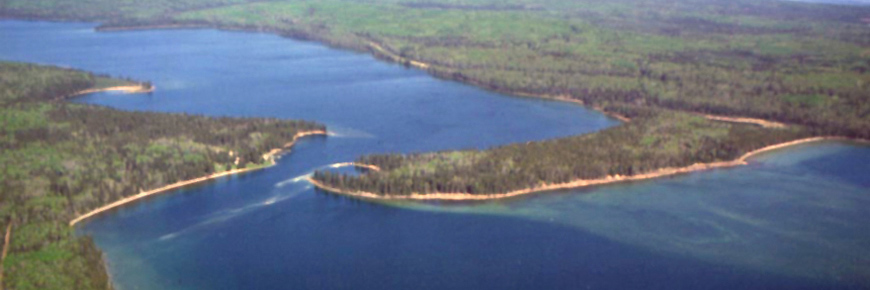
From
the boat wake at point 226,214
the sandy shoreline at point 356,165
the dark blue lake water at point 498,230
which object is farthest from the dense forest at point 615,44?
the boat wake at point 226,214

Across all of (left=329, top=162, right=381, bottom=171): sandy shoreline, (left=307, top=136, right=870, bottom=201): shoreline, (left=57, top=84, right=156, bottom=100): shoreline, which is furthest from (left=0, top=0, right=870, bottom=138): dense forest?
(left=329, top=162, right=381, bottom=171): sandy shoreline

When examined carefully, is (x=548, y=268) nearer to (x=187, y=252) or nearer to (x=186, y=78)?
(x=187, y=252)

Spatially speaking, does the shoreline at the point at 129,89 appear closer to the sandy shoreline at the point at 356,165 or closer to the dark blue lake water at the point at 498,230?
the dark blue lake water at the point at 498,230

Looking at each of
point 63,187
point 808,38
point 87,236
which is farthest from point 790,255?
point 808,38

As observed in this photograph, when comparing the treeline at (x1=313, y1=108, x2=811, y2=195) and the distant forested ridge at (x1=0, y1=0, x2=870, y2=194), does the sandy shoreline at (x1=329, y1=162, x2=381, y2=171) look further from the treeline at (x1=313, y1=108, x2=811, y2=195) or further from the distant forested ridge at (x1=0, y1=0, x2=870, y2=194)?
the distant forested ridge at (x1=0, y1=0, x2=870, y2=194)

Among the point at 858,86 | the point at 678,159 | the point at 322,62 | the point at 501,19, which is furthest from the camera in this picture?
the point at 501,19

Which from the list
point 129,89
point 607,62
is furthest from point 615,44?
point 129,89

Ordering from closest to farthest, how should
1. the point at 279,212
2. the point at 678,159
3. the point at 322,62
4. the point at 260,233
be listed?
the point at 260,233
the point at 279,212
the point at 678,159
the point at 322,62
